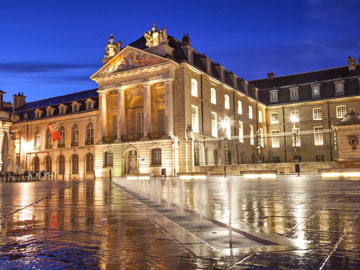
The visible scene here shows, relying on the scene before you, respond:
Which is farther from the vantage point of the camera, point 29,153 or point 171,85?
point 29,153

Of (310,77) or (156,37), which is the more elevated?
(156,37)

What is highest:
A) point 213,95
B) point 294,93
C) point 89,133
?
point 294,93

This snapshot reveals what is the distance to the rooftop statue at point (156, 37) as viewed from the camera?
39938 mm

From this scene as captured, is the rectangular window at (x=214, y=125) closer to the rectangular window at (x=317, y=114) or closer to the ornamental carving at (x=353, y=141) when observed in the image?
the ornamental carving at (x=353, y=141)

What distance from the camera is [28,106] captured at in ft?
210

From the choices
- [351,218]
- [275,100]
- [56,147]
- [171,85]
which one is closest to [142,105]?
[171,85]

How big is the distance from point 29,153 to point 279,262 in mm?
56920

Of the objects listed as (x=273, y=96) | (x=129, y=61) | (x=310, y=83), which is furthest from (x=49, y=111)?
(x=310, y=83)

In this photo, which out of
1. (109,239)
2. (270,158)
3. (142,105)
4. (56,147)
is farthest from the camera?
(270,158)

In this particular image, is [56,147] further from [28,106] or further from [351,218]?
[351,218]

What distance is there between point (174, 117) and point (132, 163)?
7251 mm

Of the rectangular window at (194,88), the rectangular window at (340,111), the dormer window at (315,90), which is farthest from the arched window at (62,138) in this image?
the rectangular window at (340,111)

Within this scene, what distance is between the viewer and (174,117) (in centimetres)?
3869

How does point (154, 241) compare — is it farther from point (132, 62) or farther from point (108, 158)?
point (108, 158)
